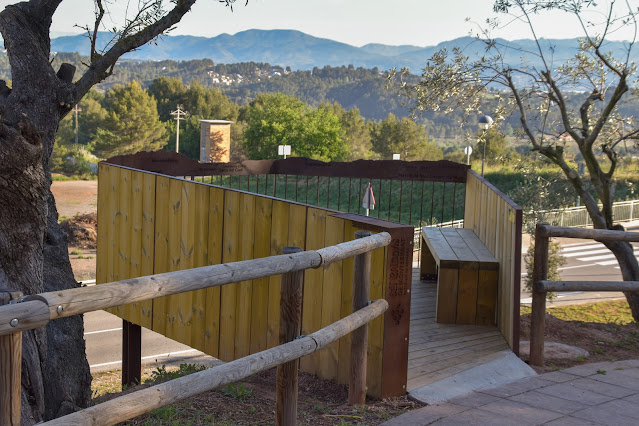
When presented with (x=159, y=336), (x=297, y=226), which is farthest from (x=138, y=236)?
(x=159, y=336)

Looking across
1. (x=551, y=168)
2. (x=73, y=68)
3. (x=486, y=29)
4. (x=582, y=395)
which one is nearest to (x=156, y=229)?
(x=73, y=68)

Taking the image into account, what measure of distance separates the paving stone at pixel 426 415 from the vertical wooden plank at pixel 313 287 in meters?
0.95

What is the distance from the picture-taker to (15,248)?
3.85 meters

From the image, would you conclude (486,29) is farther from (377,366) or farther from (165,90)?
(165,90)

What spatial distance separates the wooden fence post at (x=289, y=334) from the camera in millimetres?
3158

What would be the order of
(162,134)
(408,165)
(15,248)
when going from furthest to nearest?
(162,134) → (408,165) → (15,248)

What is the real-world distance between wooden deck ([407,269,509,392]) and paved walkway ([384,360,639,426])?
1.36 feet

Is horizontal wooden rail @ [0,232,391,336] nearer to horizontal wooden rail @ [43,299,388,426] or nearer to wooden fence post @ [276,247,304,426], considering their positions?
wooden fence post @ [276,247,304,426]

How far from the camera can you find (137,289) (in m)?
2.26

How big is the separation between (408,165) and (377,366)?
448cm

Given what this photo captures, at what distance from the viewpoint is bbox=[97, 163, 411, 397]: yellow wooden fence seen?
13.9 ft

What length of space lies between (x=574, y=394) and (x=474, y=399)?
68 centimetres

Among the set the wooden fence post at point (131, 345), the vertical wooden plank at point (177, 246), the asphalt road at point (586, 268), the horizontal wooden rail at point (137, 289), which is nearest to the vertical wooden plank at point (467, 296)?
the vertical wooden plank at point (177, 246)

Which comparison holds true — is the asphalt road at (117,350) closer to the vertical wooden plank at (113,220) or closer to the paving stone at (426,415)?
the vertical wooden plank at (113,220)
